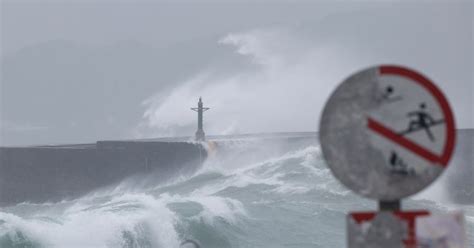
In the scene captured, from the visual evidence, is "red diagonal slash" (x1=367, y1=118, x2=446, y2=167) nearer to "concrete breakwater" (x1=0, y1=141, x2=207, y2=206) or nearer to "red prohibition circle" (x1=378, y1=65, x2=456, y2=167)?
"red prohibition circle" (x1=378, y1=65, x2=456, y2=167)

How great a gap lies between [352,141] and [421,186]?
20 centimetres

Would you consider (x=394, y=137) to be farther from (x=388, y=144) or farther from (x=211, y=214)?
(x=211, y=214)

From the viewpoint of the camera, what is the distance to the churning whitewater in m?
16.5

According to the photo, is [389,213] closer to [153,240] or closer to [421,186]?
[421,186]

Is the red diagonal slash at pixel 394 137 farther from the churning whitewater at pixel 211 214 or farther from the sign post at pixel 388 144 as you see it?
the churning whitewater at pixel 211 214

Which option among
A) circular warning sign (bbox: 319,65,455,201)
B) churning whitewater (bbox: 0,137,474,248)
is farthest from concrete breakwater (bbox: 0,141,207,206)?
circular warning sign (bbox: 319,65,455,201)

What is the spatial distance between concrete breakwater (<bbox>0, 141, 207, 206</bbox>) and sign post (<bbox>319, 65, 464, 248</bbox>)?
25.8 metres

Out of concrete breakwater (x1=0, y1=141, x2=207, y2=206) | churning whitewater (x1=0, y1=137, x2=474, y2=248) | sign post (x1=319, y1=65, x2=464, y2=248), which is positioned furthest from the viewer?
concrete breakwater (x1=0, y1=141, x2=207, y2=206)

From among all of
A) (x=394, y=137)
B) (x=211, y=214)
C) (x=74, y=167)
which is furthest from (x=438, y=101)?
(x=74, y=167)

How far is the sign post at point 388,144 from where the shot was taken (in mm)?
2150

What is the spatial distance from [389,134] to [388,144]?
26 mm

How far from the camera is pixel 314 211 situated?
67.6 ft

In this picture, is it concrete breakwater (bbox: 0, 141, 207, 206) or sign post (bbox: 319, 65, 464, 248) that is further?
concrete breakwater (bbox: 0, 141, 207, 206)

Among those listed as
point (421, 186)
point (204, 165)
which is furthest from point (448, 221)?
point (204, 165)
